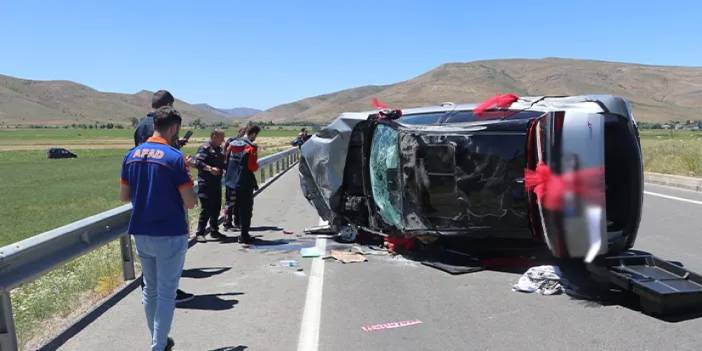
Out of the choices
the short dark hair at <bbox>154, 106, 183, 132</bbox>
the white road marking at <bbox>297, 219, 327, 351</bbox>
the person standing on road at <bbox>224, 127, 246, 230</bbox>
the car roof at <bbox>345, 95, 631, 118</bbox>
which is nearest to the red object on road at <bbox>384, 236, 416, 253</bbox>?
the white road marking at <bbox>297, 219, 327, 351</bbox>

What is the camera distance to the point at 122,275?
7.59m

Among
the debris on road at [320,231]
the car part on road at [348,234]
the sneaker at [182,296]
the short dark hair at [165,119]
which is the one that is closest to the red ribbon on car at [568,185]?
the short dark hair at [165,119]

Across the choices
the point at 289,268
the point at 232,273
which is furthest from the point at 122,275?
the point at 289,268

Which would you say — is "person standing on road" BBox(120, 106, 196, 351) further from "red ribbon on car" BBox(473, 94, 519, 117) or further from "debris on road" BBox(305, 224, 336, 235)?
"debris on road" BBox(305, 224, 336, 235)

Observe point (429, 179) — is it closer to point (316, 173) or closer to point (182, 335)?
point (316, 173)

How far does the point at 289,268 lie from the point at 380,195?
155 cm

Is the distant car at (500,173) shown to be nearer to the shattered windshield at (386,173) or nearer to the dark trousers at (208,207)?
the shattered windshield at (386,173)

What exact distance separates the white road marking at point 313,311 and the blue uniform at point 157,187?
1386 mm

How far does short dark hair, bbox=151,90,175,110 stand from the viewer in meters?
6.23

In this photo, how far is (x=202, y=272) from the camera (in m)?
7.80

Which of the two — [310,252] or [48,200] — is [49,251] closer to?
[310,252]

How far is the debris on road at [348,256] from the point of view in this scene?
822 centimetres

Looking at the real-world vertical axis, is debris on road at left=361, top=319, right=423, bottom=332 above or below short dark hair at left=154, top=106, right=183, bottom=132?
below

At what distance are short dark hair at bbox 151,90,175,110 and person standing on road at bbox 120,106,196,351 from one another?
1.59m
